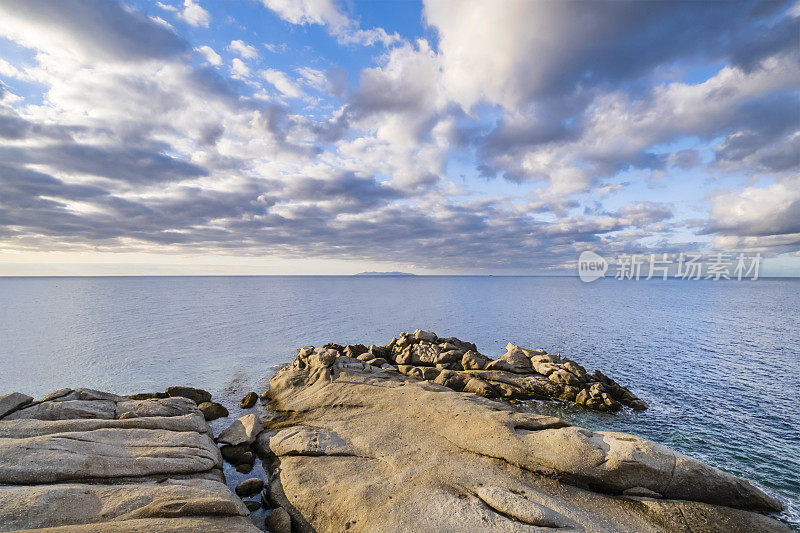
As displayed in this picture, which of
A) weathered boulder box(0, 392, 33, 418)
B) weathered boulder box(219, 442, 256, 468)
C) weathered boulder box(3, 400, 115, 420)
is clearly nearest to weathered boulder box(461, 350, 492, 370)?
weathered boulder box(219, 442, 256, 468)

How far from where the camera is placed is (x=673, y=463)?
17125 millimetres

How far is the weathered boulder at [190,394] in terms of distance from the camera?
31.6 meters

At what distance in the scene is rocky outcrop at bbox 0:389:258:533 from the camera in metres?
12.7

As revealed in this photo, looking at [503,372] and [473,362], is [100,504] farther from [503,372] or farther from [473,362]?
[503,372]

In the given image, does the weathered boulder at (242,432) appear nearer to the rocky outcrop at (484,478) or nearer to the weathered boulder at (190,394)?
the rocky outcrop at (484,478)

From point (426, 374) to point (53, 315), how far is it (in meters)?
117

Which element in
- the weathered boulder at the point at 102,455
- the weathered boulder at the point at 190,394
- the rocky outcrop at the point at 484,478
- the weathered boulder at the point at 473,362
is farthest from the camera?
the weathered boulder at the point at 473,362

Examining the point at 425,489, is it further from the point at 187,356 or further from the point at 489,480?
the point at 187,356

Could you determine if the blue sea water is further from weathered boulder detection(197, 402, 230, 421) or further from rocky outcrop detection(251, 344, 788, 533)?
rocky outcrop detection(251, 344, 788, 533)

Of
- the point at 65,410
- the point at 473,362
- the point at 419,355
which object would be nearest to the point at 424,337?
the point at 419,355

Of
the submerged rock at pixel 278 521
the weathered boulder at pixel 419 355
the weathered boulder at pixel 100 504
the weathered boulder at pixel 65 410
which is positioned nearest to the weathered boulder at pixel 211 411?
the weathered boulder at pixel 65 410

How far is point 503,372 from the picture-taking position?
38.3 m

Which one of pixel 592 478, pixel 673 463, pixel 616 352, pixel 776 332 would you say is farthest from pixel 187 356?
pixel 776 332

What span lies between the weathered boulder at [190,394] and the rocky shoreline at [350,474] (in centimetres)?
598
